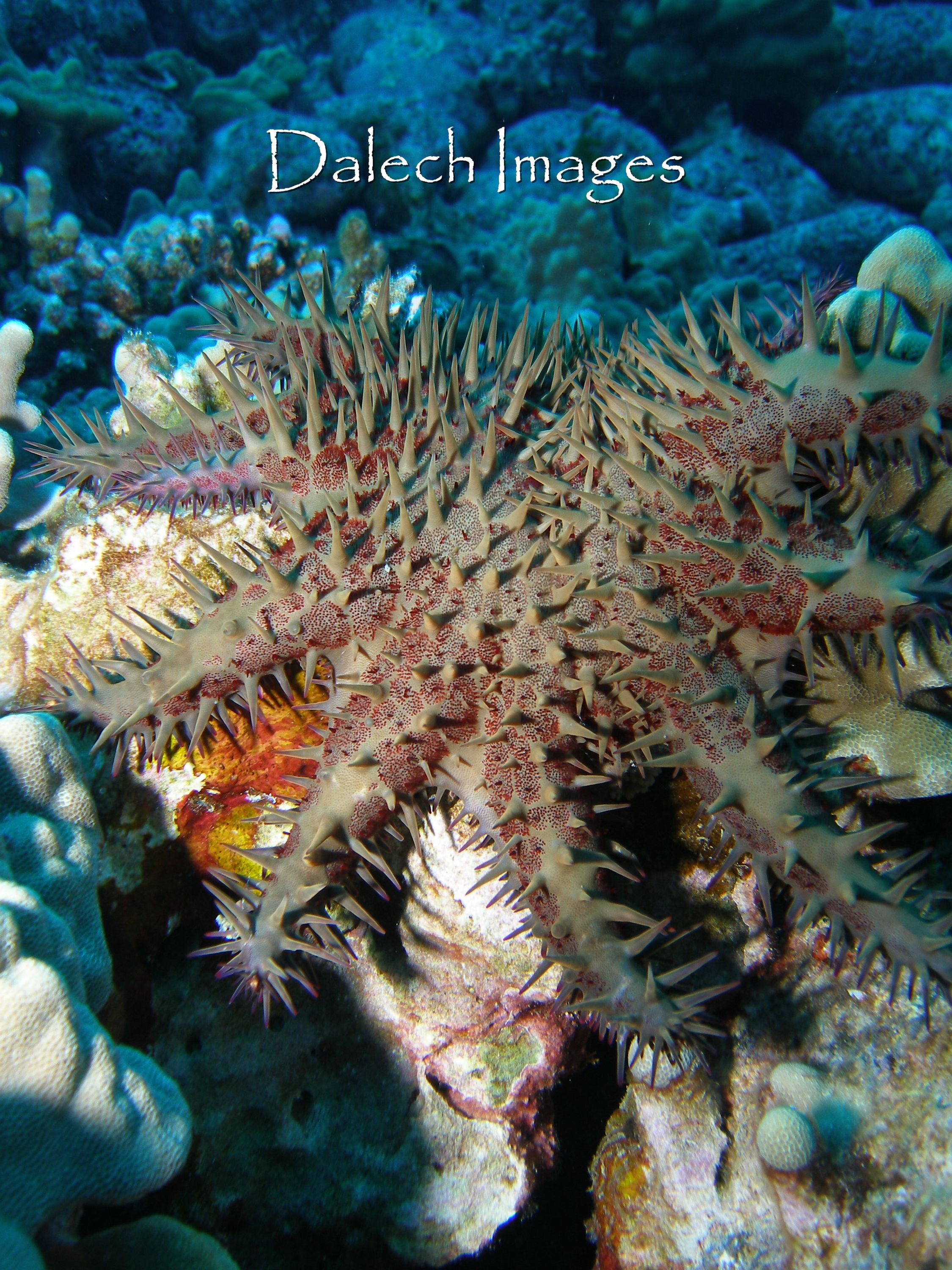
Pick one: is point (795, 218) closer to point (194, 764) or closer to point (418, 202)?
point (418, 202)

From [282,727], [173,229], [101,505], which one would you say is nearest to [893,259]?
[282,727]

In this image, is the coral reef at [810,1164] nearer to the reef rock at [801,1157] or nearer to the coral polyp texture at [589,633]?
the reef rock at [801,1157]

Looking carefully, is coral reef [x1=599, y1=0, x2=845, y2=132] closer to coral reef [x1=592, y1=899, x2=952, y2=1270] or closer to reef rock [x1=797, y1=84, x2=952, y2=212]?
reef rock [x1=797, y1=84, x2=952, y2=212]

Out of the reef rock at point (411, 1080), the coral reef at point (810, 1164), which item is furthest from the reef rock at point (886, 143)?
the reef rock at point (411, 1080)

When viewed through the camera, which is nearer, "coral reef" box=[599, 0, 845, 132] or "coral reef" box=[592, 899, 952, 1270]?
"coral reef" box=[592, 899, 952, 1270]

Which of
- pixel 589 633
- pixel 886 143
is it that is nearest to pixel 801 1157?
pixel 589 633

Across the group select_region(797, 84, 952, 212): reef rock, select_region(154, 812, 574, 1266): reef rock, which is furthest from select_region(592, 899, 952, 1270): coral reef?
select_region(797, 84, 952, 212): reef rock
